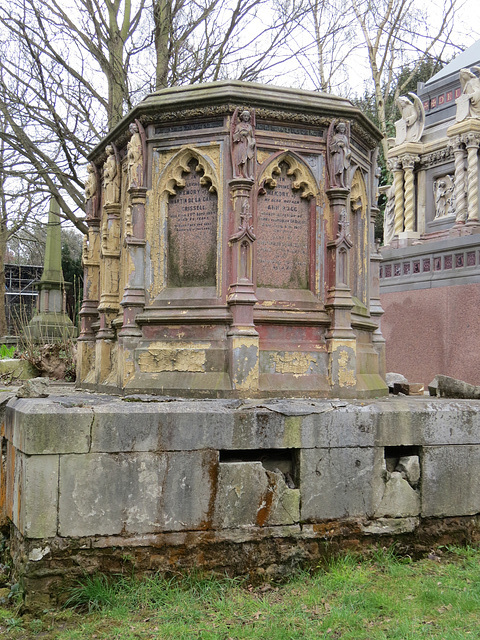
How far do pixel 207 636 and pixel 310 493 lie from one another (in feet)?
4.65

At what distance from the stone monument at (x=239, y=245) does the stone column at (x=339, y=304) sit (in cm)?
1

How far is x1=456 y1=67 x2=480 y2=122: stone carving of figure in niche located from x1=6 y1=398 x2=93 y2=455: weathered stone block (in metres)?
12.1

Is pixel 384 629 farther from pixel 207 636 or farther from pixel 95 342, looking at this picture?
pixel 95 342

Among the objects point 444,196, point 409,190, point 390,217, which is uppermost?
point 409,190

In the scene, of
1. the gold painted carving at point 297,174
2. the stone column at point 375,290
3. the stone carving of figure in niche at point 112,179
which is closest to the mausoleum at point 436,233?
the stone column at point 375,290

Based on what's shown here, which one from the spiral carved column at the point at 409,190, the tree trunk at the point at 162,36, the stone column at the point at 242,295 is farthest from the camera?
the spiral carved column at the point at 409,190

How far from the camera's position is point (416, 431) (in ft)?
17.2

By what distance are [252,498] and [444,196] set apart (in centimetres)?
1172

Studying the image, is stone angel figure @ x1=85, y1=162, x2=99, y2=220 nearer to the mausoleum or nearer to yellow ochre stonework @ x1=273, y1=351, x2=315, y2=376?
yellow ochre stonework @ x1=273, y1=351, x2=315, y2=376

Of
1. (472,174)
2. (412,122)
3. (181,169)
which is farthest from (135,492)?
(412,122)

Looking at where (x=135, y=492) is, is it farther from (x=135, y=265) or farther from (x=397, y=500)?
(x=135, y=265)

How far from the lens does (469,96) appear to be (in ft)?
45.7

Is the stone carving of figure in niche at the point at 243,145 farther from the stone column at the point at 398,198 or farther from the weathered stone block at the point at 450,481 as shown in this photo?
the stone column at the point at 398,198

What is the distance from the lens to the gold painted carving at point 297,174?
5.93m
